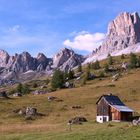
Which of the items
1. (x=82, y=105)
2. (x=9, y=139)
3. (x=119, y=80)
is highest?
(x=119, y=80)

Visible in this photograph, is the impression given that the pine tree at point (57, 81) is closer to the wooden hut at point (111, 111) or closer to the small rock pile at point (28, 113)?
the small rock pile at point (28, 113)

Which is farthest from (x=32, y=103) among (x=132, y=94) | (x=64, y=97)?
(x=132, y=94)

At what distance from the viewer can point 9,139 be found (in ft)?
180

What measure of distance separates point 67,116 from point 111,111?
9.78 metres

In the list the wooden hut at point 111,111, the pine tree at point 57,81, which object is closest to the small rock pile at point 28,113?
the wooden hut at point 111,111

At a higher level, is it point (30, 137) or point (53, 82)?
point (53, 82)

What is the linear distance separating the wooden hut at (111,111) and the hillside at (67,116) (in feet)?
7.31

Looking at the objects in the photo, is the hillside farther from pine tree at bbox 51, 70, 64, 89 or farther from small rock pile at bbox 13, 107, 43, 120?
pine tree at bbox 51, 70, 64, 89

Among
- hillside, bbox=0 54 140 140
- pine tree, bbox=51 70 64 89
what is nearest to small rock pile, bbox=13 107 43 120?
hillside, bbox=0 54 140 140

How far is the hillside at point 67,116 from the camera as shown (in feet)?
180

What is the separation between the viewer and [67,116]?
90.4 meters

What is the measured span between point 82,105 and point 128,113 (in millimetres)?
22512

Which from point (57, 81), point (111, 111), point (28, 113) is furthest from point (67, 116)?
point (57, 81)

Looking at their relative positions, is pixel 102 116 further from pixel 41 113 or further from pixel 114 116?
pixel 41 113
